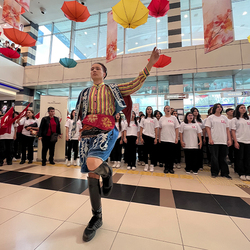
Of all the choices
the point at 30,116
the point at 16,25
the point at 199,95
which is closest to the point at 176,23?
the point at 199,95

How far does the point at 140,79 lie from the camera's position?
1.20m

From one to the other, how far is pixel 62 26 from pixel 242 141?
1258 cm

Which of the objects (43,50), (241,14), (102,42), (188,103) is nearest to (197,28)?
(241,14)

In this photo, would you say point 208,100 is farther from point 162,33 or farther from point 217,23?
point 162,33

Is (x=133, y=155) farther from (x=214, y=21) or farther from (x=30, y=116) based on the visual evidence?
(x=214, y=21)

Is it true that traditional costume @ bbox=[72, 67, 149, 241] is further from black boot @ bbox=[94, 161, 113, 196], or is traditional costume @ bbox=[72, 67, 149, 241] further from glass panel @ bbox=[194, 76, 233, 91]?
glass panel @ bbox=[194, 76, 233, 91]

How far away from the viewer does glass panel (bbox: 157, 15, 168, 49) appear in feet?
24.9

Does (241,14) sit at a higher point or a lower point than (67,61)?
higher

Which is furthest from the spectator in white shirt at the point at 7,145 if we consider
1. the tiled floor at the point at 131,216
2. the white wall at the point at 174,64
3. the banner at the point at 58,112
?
the white wall at the point at 174,64

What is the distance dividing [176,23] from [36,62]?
949 centimetres

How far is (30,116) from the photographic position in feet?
13.8

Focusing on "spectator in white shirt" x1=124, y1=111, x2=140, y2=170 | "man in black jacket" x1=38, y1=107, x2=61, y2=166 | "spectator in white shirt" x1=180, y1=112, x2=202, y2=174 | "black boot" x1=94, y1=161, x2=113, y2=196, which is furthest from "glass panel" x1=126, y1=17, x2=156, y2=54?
"black boot" x1=94, y1=161, x2=113, y2=196

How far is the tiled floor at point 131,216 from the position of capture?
1.10 m

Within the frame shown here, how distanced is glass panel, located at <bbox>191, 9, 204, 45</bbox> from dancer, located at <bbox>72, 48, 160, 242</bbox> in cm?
771
